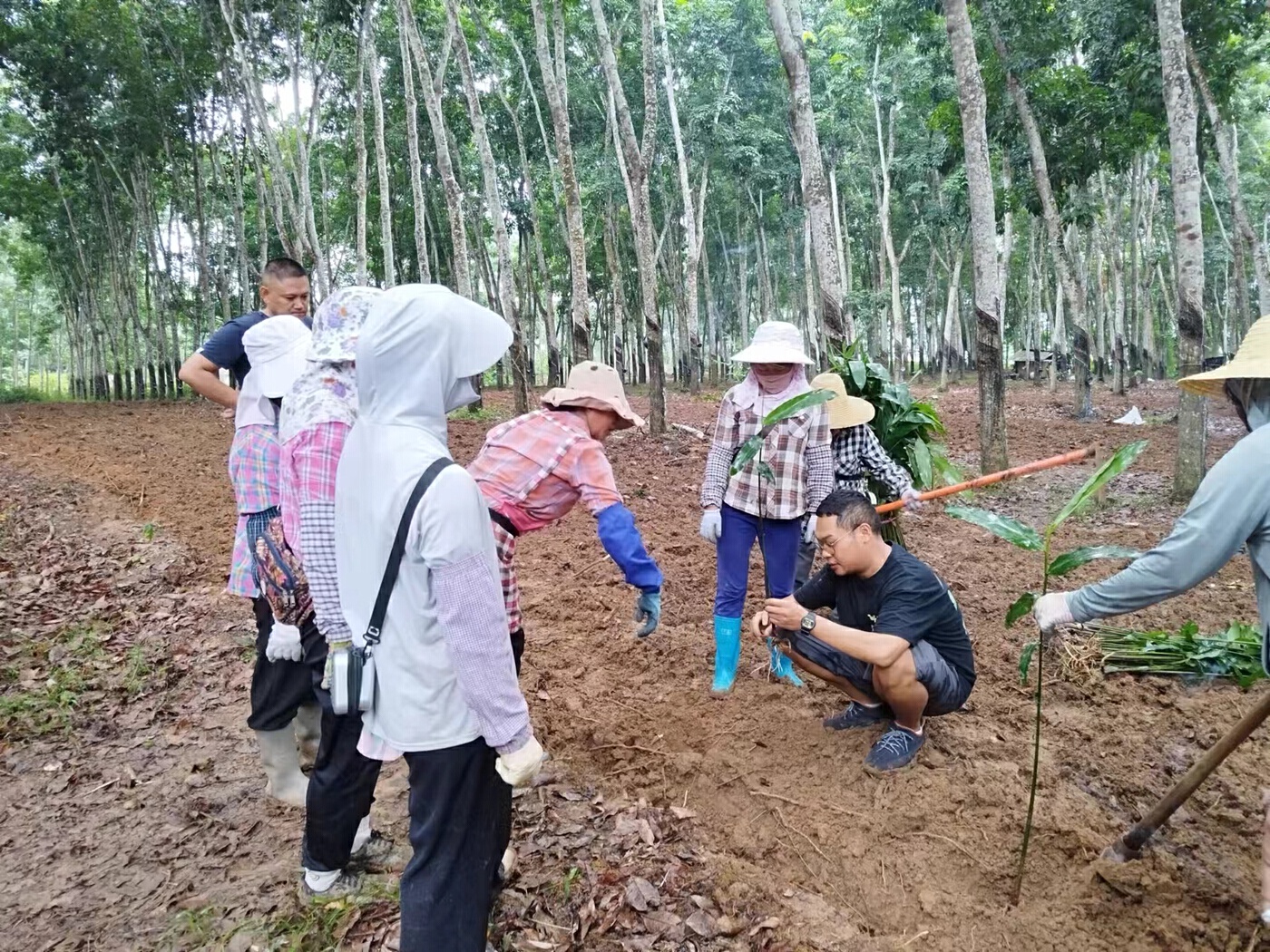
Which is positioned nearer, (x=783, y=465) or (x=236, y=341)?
(x=236, y=341)

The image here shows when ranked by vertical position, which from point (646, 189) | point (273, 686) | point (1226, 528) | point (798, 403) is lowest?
point (273, 686)

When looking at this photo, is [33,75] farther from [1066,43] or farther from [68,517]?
[1066,43]

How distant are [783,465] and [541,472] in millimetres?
1526

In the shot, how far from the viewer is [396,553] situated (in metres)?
1.70

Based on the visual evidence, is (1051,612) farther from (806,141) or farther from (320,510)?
(806,141)

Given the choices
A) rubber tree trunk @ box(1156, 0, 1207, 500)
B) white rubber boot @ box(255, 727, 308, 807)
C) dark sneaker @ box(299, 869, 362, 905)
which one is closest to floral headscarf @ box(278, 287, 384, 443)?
white rubber boot @ box(255, 727, 308, 807)

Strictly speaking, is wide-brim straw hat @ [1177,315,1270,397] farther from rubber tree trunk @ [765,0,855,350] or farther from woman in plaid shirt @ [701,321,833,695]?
rubber tree trunk @ [765,0,855,350]

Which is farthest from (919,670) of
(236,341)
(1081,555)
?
(236,341)

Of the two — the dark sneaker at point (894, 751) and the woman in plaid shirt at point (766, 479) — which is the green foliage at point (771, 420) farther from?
Result: the dark sneaker at point (894, 751)

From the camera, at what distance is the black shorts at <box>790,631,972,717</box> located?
294 cm

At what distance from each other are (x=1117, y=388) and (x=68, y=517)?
796 inches

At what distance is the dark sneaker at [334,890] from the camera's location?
2455 mm

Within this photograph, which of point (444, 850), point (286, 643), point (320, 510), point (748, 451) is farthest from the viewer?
point (748, 451)

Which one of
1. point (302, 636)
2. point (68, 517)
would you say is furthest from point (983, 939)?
point (68, 517)
